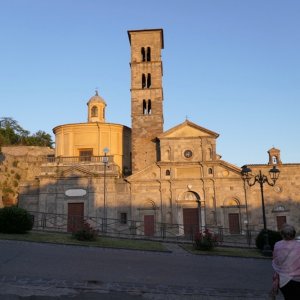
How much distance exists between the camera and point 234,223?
35.8 meters

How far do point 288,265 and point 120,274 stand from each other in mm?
7084

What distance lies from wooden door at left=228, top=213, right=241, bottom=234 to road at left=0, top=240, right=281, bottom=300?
17576 millimetres

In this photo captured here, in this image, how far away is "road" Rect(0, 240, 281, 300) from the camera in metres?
9.98

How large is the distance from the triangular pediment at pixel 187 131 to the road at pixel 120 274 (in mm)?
20869

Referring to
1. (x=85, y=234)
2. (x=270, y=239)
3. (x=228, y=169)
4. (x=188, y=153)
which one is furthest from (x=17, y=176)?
(x=270, y=239)

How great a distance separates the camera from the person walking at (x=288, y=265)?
6.29 metres

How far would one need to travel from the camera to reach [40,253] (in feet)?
50.6

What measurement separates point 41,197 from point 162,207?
11572 millimetres

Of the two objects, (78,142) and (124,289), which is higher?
(78,142)

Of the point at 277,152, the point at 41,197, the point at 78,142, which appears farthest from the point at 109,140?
the point at 277,152

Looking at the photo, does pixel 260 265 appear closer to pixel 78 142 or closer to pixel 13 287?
pixel 13 287

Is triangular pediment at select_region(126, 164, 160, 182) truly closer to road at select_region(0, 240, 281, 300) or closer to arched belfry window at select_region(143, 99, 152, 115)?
arched belfry window at select_region(143, 99, 152, 115)

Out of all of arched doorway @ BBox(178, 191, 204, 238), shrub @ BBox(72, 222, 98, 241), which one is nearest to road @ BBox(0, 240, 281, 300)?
shrub @ BBox(72, 222, 98, 241)

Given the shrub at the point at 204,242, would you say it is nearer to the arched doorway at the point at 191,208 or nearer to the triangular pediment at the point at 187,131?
the arched doorway at the point at 191,208
